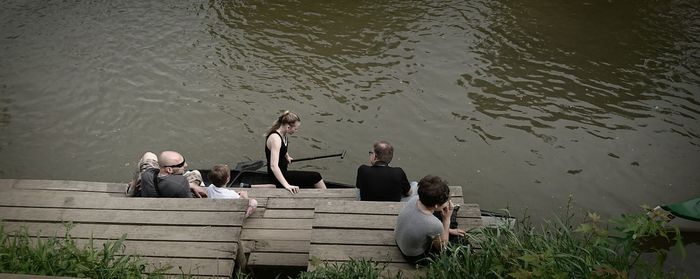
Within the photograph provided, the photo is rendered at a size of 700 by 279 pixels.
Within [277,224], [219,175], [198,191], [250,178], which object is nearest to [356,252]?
[277,224]

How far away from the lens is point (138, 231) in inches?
193

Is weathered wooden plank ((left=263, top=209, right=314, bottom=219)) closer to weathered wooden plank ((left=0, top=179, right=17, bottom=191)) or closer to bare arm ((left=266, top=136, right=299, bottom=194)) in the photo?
bare arm ((left=266, top=136, right=299, bottom=194))

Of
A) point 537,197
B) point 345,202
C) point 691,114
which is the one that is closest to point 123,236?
point 345,202

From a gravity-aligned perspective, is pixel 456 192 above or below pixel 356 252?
below

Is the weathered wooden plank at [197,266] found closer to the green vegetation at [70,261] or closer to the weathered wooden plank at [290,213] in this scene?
the green vegetation at [70,261]

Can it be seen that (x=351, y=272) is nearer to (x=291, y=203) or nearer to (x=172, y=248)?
(x=172, y=248)

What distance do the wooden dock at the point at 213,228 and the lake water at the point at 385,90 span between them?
3.16 m

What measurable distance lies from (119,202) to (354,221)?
238 centimetres

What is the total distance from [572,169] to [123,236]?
709 centimetres

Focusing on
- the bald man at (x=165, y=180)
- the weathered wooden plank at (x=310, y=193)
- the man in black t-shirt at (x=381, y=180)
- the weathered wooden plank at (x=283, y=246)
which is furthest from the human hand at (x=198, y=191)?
the man in black t-shirt at (x=381, y=180)

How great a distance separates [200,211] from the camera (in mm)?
5125

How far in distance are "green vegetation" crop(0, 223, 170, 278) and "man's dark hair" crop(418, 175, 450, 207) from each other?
2189 millimetres

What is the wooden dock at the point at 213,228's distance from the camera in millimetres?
4648

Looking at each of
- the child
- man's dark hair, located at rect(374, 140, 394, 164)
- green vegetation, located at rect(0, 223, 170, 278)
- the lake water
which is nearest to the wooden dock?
green vegetation, located at rect(0, 223, 170, 278)
